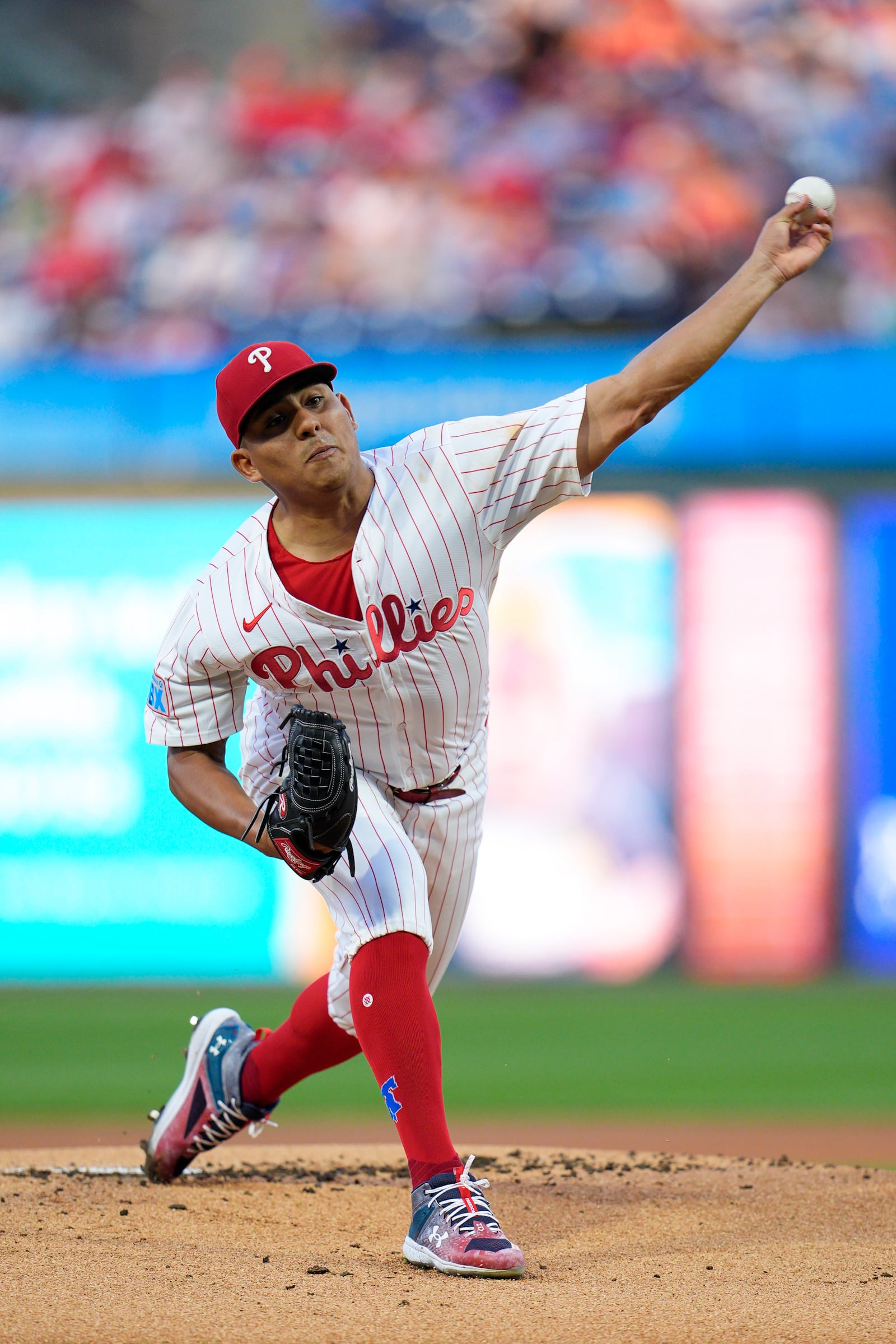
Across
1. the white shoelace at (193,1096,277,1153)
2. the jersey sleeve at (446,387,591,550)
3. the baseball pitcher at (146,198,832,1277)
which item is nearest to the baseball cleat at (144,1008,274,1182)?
the white shoelace at (193,1096,277,1153)

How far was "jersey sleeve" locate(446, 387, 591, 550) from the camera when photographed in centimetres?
285

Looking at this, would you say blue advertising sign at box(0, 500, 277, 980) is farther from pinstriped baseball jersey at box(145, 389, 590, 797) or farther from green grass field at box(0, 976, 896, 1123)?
pinstriped baseball jersey at box(145, 389, 590, 797)

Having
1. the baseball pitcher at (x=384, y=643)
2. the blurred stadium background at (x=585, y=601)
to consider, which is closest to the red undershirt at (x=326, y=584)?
the baseball pitcher at (x=384, y=643)

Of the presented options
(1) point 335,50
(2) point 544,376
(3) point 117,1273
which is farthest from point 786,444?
(3) point 117,1273

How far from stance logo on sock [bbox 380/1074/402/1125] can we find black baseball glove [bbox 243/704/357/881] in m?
0.42

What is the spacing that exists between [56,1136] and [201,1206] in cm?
150

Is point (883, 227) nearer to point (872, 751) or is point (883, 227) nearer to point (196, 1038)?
point (872, 751)

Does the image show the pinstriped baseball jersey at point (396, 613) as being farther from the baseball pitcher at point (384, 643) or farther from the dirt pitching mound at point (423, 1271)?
the dirt pitching mound at point (423, 1271)

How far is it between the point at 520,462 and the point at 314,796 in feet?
2.38

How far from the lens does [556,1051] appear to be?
21.5 feet

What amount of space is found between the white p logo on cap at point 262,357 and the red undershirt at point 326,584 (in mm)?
358

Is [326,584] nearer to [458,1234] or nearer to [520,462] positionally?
[520,462]

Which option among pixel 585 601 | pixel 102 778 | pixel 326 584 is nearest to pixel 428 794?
pixel 326 584

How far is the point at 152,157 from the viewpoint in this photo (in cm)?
1116
